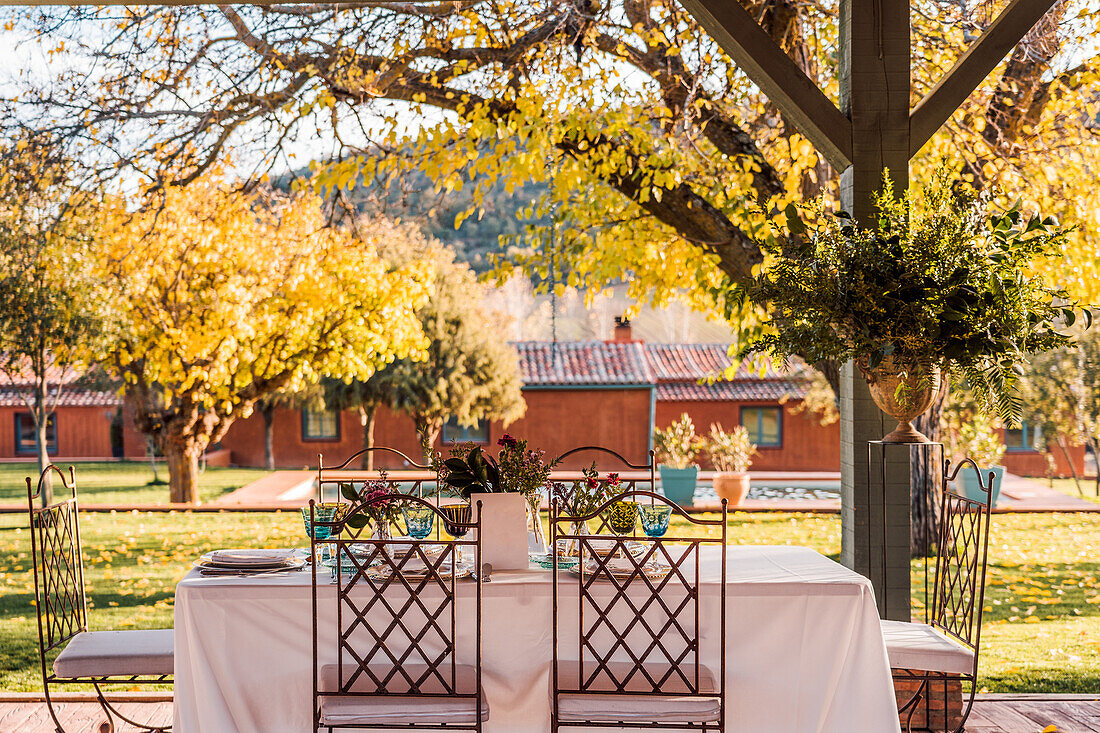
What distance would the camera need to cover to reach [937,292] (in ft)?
10.4

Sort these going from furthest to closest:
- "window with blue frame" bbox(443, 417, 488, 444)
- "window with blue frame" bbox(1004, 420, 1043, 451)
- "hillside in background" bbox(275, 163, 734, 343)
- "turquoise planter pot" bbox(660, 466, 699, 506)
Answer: "hillside in background" bbox(275, 163, 734, 343), "window with blue frame" bbox(443, 417, 488, 444), "window with blue frame" bbox(1004, 420, 1043, 451), "turquoise planter pot" bbox(660, 466, 699, 506)

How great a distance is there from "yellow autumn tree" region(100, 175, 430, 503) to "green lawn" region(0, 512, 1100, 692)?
1729 mm

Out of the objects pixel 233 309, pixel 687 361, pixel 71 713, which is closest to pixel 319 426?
pixel 687 361

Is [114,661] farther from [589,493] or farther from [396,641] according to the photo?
[589,493]

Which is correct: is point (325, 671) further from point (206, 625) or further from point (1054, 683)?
point (1054, 683)

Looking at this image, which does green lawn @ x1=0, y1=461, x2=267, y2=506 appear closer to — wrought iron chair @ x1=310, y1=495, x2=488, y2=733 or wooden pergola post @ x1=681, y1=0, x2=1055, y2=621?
wrought iron chair @ x1=310, y1=495, x2=488, y2=733

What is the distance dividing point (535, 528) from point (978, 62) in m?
2.31

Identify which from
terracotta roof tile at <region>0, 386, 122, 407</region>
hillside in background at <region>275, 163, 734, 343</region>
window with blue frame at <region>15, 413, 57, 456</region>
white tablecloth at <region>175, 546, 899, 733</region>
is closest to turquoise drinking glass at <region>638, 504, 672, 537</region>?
white tablecloth at <region>175, 546, 899, 733</region>

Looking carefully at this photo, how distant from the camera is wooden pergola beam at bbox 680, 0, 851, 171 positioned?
3516 mm

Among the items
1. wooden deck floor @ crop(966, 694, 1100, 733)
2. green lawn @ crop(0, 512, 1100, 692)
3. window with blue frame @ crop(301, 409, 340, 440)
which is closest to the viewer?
wooden deck floor @ crop(966, 694, 1100, 733)

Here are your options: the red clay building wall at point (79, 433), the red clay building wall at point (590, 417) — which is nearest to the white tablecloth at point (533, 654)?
the red clay building wall at point (590, 417)

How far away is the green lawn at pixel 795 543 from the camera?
17.1ft

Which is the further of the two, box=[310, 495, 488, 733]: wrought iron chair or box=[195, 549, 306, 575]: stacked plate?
box=[195, 549, 306, 575]: stacked plate

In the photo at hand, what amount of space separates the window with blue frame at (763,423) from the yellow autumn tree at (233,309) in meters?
10.7
